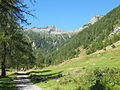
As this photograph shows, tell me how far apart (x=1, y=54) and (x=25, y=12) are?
82.0ft

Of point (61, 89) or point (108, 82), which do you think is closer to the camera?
point (108, 82)

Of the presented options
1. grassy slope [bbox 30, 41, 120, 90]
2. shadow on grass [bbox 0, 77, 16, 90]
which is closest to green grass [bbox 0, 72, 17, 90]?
shadow on grass [bbox 0, 77, 16, 90]

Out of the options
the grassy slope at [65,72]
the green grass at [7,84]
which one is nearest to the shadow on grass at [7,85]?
the green grass at [7,84]

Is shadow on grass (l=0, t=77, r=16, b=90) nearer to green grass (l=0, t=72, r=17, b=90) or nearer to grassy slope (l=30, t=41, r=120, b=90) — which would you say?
green grass (l=0, t=72, r=17, b=90)

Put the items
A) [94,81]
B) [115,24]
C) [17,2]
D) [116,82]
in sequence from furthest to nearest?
[115,24] → [94,81] → [116,82] → [17,2]

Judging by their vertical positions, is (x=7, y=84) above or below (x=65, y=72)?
below

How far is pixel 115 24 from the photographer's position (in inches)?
7426

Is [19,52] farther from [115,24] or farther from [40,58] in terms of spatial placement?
[115,24]

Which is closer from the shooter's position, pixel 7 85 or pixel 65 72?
pixel 7 85

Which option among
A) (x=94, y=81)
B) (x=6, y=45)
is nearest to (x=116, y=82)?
(x=94, y=81)

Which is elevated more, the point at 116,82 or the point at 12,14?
the point at 12,14

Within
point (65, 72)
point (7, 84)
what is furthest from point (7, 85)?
point (65, 72)

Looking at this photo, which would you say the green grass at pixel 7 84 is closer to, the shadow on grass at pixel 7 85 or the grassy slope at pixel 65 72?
the shadow on grass at pixel 7 85

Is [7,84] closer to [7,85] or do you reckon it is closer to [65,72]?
[7,85]
